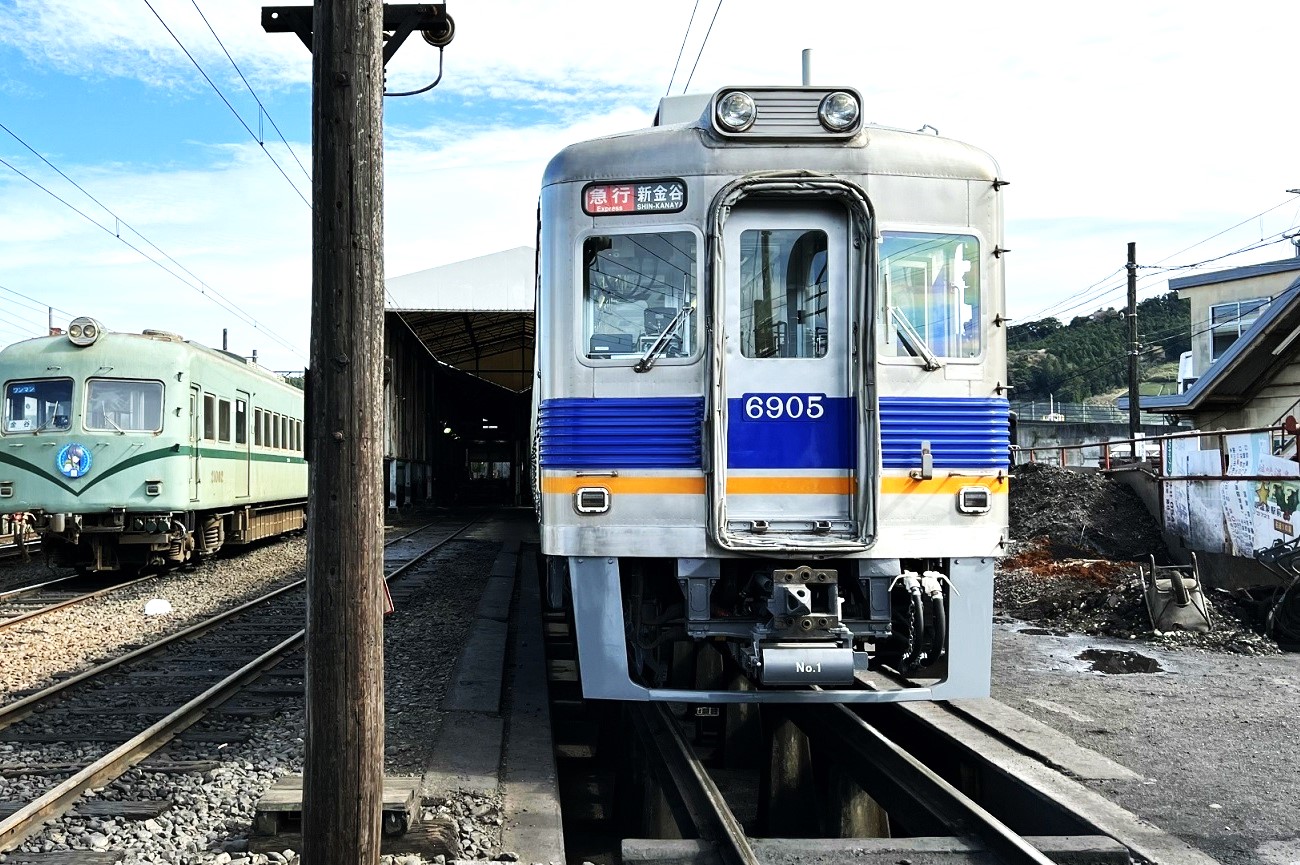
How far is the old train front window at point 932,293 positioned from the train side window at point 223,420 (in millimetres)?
12441

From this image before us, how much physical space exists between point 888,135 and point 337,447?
354cm

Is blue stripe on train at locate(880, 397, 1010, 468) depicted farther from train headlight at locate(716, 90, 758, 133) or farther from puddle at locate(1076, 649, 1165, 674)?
puddle at locate(1076, 649, 1165, 674)

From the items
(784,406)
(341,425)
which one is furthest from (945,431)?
(341,425)

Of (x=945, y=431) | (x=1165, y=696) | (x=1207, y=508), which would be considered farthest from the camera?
(x=1207, y=508)

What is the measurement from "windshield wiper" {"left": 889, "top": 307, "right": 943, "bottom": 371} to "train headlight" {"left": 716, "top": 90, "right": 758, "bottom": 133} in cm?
123

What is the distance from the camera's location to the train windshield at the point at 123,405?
46.4ft

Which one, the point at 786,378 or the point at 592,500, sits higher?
the point at 786,378

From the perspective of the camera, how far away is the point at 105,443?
14.0 metres

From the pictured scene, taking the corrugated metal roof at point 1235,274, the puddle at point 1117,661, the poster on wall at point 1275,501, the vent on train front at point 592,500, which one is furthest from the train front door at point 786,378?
the corrugated metal roof at point 1235,274

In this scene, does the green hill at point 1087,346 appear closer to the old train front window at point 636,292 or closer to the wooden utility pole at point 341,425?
the old train front window at point 636,292

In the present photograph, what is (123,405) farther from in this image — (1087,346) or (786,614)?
(1087,346)

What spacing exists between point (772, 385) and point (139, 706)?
15.6 feet

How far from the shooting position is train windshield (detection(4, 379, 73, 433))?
14125 millimetres

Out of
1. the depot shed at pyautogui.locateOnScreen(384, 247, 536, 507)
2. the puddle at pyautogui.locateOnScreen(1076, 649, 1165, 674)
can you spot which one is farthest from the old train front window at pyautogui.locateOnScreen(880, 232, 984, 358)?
the depot shed at pyautogui.locateOnScreen(384, 247, 536, 507)
